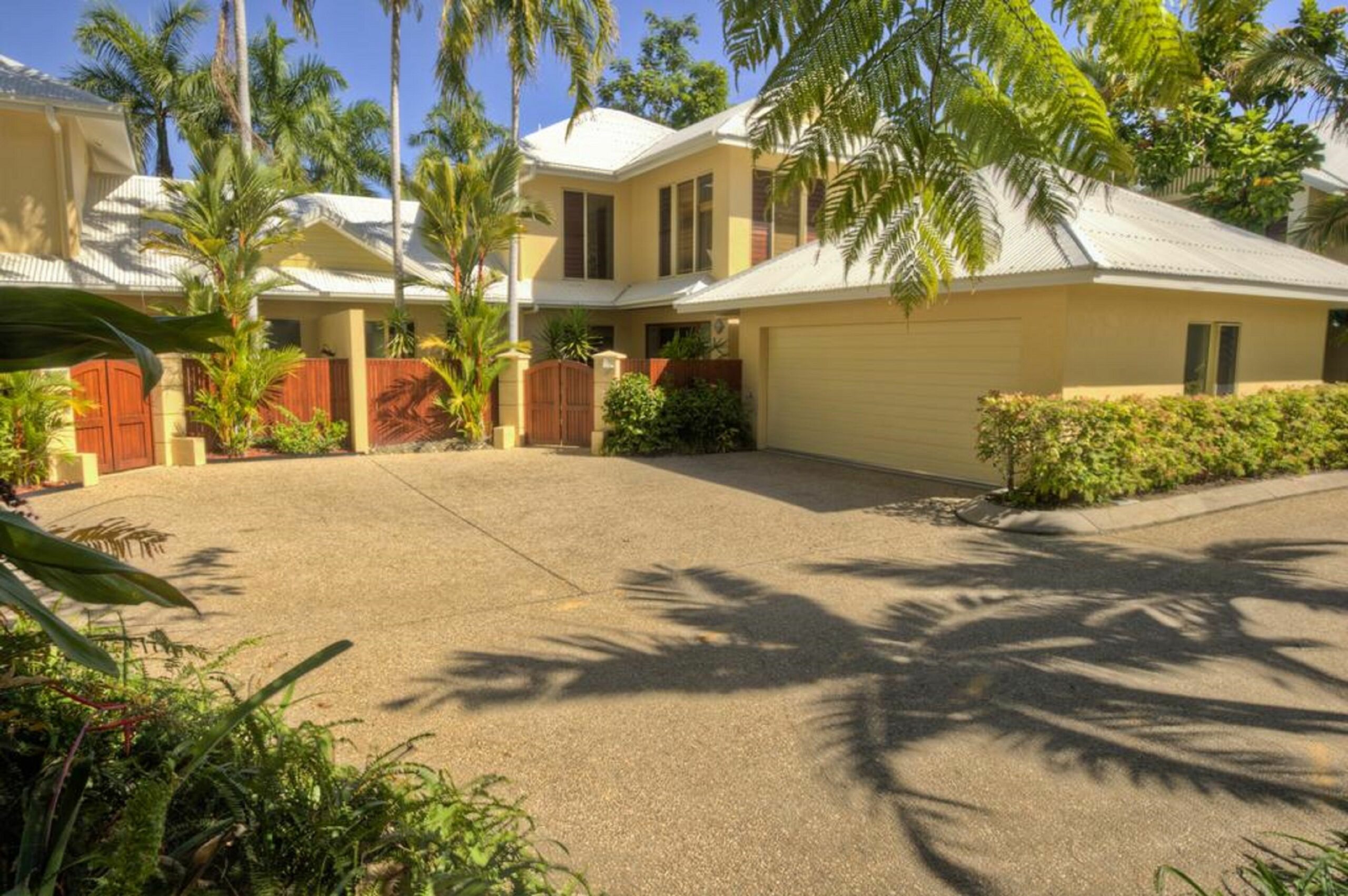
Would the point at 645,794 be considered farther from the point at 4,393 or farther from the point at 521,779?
the point at 4,393

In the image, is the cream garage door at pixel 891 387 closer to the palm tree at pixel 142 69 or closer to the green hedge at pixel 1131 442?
the green hedge at pixel 1131 442

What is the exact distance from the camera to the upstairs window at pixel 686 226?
1878cm

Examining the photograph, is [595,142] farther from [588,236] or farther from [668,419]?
[668,419]

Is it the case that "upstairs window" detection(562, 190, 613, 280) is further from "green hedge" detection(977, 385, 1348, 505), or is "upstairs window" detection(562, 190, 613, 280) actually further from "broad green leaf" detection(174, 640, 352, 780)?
"broad green leaf" detection(174, 640, 352, 780)

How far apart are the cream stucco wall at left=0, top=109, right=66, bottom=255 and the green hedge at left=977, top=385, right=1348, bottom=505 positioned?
18.2 meters

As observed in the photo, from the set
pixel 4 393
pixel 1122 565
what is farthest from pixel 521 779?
pixel 4 393

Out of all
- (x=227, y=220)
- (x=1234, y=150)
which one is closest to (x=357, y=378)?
(x=227, y=220)

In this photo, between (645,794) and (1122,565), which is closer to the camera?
(645,794)

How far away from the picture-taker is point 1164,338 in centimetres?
1177

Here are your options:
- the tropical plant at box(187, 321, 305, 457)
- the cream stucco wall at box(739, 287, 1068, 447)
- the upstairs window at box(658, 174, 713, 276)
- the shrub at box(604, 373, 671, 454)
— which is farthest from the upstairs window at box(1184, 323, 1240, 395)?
the tropical plant at box(187, 321, 305, 457)

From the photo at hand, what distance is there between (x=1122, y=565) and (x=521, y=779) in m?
6.13

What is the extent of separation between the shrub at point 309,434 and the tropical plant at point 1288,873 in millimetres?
14267

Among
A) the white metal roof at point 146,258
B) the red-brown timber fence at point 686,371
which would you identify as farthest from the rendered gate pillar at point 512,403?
the white metal roof at point 146,258

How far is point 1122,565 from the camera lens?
7648mm
